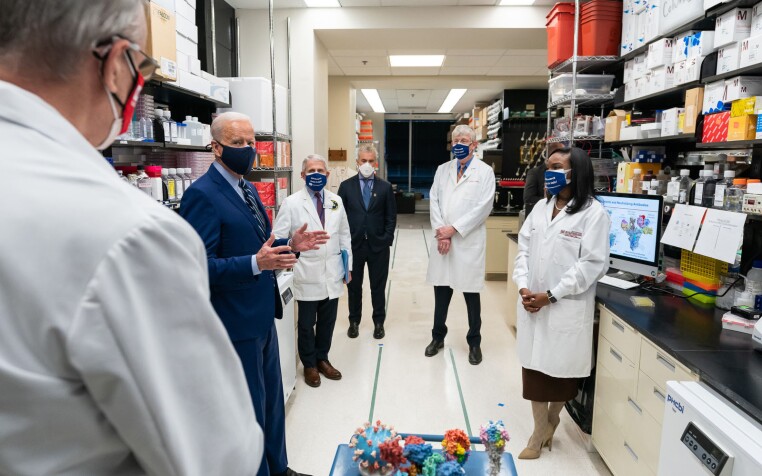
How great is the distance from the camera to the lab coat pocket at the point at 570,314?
7.73 ft

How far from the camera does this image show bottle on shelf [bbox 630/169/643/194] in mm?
3045

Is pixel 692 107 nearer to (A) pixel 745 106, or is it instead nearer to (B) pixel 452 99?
(A) pixel 745 106

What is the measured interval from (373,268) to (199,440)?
364 cm

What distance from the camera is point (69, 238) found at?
0.46 m

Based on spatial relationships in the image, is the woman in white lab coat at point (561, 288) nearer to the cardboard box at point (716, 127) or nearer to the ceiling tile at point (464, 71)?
the cardboard box at point (716, 127)

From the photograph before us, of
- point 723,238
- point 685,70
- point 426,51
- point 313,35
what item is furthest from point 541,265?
point 426,51

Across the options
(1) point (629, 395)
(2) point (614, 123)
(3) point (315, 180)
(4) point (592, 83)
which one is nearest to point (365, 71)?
(4) point (592, 83)

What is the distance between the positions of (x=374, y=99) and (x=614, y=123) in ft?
28.0

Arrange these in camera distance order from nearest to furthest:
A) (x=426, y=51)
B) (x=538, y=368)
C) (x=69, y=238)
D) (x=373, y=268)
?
(x=69, y=238) → (x=538, y=368) → (x=373, y=268) → (x=426, y=51)

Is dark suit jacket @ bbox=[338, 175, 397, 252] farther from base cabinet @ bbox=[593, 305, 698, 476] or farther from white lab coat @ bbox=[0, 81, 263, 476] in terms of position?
white lab coat @ bbox=[0, 81, 263, 476]

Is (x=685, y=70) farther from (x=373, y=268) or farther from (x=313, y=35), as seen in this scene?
(x=313, y=35)

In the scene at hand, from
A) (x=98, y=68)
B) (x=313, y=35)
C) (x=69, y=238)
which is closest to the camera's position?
(x=69, y=238)

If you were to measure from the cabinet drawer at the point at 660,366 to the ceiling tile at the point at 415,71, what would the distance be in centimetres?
627

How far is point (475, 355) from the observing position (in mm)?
3740
